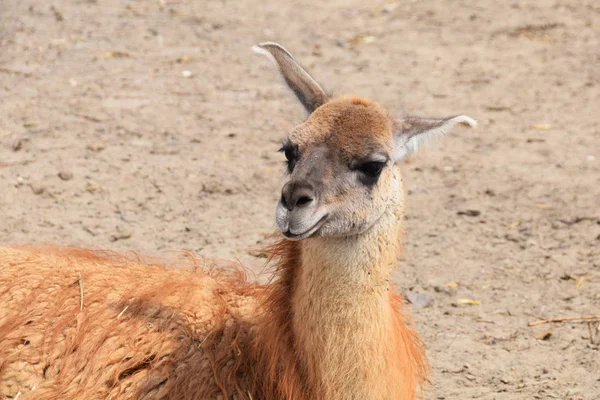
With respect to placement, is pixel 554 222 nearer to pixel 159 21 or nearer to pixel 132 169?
pixel 132 169

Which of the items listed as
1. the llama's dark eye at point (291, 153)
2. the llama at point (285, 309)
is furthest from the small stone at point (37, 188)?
the llama's dark eye at point (291, 153)

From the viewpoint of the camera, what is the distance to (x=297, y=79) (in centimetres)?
424

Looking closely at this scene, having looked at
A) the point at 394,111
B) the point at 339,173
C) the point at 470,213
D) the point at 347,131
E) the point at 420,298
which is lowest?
the point at 420,298

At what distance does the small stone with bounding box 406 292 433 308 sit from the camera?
6.04 meters

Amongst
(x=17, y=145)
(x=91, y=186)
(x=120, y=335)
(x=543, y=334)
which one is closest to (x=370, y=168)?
(x=120, y=335)

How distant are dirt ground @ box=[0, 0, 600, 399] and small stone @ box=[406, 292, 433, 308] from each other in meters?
0.02

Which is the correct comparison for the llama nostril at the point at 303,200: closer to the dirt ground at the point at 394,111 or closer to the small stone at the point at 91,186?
the dirt ground at the point at 394,111

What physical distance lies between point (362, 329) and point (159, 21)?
7998mm

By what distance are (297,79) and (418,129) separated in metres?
0.67

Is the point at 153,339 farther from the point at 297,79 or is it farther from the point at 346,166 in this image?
the point at 297,79

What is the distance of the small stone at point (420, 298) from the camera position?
604 centimetres

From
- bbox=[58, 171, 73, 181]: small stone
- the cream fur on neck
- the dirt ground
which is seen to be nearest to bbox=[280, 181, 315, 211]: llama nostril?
the cream fur on neck

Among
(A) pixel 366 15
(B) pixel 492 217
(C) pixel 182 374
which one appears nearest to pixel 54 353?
(C) pixel 182 374

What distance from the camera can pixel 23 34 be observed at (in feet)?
33.7
